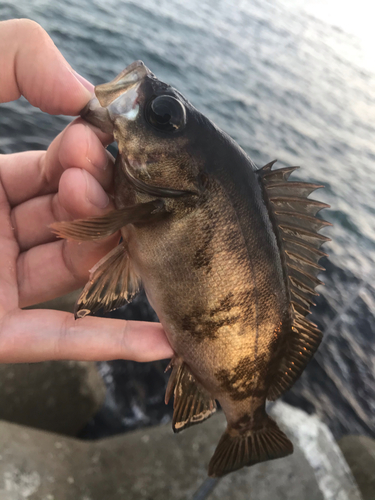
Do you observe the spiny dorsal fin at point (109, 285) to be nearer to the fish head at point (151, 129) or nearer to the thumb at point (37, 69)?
the fish head at point (151, 129)

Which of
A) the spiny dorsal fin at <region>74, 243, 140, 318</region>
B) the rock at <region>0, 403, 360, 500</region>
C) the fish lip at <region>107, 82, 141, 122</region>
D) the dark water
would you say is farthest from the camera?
the dark water

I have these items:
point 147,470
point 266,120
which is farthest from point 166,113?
point 266,120

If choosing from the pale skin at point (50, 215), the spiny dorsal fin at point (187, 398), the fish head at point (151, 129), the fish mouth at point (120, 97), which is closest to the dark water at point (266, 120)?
the spiny dorsal fin at point (187, 398)

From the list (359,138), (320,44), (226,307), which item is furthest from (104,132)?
(320,44)

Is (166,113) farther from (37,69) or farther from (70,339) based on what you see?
(70,339)

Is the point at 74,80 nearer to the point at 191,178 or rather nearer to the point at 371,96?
the point at 191,178

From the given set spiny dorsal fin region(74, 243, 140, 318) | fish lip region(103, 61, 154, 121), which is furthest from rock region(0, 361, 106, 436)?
fish lip region(103, 61, 154, 121)

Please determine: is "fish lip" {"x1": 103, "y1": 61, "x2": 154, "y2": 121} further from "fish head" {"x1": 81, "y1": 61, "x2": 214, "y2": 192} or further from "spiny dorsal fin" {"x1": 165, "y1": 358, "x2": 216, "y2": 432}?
"spiny dorsal fin" {"x1": 165, "y1": 358, "x2": 216, "y2": 432}
